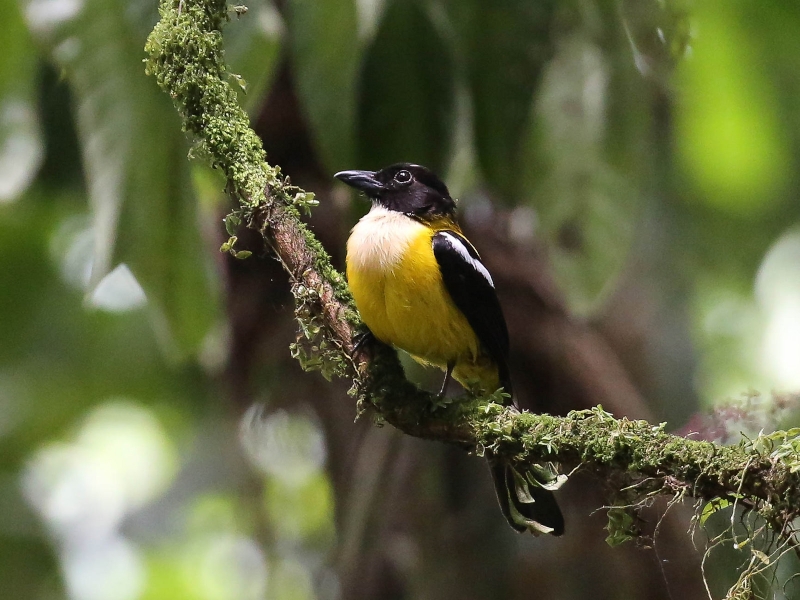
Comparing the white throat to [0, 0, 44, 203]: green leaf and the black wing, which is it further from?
[0, 0, 44, 203]: green leaf

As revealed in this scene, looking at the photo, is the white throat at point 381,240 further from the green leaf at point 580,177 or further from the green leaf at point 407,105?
the green leaf at point 580,177

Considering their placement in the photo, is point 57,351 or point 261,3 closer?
point 261,3

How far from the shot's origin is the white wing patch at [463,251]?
3.16 m

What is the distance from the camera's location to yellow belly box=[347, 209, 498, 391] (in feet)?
9.52

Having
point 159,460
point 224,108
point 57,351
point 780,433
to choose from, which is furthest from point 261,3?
point 159,460

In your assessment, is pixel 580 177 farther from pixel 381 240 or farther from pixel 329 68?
pixel 329 68

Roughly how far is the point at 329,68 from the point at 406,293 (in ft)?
2.72

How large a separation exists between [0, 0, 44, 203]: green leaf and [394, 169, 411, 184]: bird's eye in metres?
1.39

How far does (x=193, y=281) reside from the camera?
3078 mm

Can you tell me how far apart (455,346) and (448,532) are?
1.51 m

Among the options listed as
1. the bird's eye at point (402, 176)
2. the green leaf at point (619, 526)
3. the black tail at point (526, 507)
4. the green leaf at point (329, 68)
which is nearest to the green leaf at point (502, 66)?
the bird's eye at point (402, 176)

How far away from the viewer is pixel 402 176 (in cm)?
342

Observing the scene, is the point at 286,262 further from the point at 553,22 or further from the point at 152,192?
the point at 553,22

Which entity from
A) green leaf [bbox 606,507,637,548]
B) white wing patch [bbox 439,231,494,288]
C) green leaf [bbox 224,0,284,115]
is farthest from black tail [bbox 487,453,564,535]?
green leaf [bbox 224,0,284,115]
